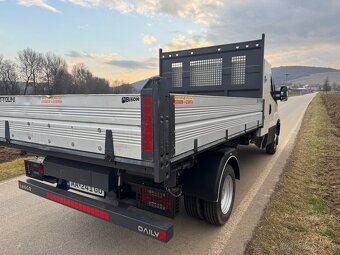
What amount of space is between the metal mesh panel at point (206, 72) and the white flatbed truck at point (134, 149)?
1.72 m

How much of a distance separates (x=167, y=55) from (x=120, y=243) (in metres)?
4.37

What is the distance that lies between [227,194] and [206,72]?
3.06 metres

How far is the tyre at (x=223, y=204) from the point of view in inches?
132

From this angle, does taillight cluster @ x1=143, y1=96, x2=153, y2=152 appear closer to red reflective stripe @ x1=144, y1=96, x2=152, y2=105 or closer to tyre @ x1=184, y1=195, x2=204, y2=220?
red reflective stripe @ x1=144, y1=96, x2=152, y2=105

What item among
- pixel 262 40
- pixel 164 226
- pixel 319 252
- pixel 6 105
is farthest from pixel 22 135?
pixel 262 40

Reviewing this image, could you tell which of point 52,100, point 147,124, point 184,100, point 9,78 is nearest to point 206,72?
point 184,100

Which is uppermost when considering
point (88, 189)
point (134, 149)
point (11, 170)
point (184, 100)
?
point (184, 100)

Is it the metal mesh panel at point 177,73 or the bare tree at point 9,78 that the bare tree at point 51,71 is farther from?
the metal mesh panel at point 177,73

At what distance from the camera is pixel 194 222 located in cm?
371

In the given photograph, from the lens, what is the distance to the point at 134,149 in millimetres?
2344

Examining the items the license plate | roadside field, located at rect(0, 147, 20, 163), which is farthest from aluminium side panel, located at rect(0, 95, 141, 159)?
roadside field, located at rect(0, 147, 20, 163)

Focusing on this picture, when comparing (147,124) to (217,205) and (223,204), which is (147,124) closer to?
(217,205)

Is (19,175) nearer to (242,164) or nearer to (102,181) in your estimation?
(102,181)

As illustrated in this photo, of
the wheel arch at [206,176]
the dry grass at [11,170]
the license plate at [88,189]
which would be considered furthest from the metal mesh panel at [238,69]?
the dry grass at [11,170]
